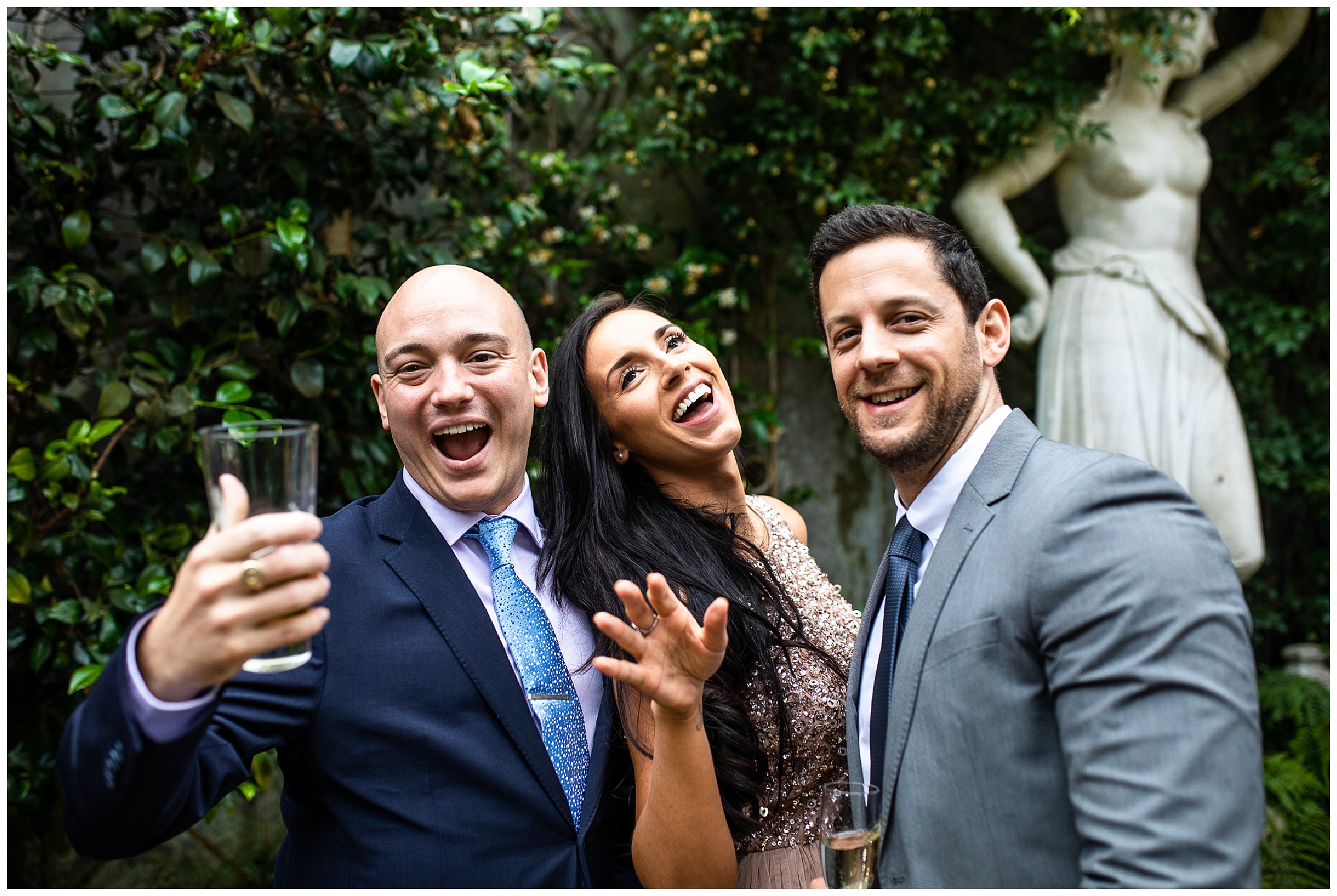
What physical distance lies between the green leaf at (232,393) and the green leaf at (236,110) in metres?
0.67

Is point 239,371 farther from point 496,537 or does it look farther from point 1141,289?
point 1141,289

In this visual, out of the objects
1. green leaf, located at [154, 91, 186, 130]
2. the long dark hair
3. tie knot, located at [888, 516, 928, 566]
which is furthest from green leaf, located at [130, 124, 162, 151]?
tie knot, located at [888, 516, 928, 566]

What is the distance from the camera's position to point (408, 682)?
4.96 ft

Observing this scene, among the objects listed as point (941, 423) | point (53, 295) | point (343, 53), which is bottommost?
point (941, 423)

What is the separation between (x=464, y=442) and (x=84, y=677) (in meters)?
1.25

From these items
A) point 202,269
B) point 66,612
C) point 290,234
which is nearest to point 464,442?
point 290,234

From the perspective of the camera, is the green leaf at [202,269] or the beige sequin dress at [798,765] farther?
the green leaf at [202,269]

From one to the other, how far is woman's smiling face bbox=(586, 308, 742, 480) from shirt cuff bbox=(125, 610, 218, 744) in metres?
1.15

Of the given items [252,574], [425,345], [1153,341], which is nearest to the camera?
[252,574]

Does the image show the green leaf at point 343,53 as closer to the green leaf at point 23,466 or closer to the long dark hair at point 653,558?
the long dark hair at point 653,558

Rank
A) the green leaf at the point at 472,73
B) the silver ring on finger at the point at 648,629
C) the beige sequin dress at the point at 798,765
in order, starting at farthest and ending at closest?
the green leaf at the point at 472,73, the beige sequin dress at the point at 798,765, the silver ring on finger at the point at 648,629

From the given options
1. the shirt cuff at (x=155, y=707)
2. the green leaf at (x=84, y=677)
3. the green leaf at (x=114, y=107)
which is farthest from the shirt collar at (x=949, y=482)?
the green leaf at (x=114, y=107)

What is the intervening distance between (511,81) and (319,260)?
769mm

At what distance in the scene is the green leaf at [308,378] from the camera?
8.46 feet
